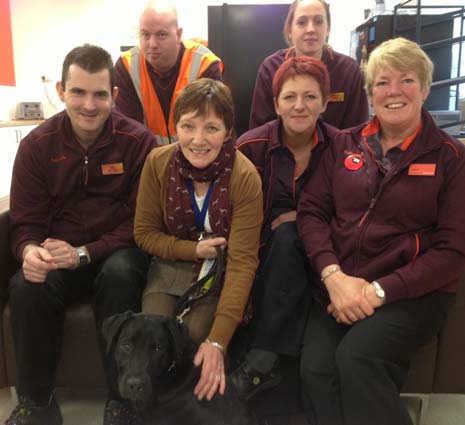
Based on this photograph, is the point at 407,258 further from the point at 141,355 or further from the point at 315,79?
the point at 141,355

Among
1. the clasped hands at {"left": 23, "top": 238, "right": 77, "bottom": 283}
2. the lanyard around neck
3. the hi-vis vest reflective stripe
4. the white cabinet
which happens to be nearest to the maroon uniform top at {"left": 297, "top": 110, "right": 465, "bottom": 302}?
the lanyard around neck

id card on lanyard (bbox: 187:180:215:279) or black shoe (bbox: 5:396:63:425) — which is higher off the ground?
id card on lanyard (bbox: 187:180:215:279)

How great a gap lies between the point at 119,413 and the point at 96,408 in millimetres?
302

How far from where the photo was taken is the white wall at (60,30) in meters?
5.49

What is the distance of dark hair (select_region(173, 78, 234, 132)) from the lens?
1.49 m

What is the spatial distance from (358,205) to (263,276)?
41cm

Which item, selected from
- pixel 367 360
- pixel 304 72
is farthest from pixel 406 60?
pixel 367 360

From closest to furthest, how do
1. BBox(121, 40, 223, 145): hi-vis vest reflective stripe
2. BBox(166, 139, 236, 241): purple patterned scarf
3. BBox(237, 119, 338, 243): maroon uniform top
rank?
BBox(166, 139, 236, 241): purple patterned scarf < BBox(237, 119, 338, 243): maroon uniform top < BBox(121, 40, 223, 145): hi-vis vest reflective stripe

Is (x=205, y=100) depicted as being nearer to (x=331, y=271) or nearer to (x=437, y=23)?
(x=331, y=271)

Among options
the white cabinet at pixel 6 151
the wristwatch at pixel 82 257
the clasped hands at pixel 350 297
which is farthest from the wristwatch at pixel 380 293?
the white cabinet at pixel 6 151

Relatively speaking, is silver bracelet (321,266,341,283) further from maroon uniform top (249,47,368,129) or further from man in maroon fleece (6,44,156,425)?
maroon uniform top (249,47,368,129)

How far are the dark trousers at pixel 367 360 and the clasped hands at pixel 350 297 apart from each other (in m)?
0.03

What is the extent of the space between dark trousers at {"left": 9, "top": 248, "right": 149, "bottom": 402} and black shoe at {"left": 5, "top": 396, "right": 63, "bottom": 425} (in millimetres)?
24

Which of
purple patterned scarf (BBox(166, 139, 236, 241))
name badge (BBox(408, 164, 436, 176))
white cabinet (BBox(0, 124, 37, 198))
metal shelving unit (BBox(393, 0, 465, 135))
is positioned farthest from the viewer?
white cabinet (BBox(0, 124, 37, 198))
